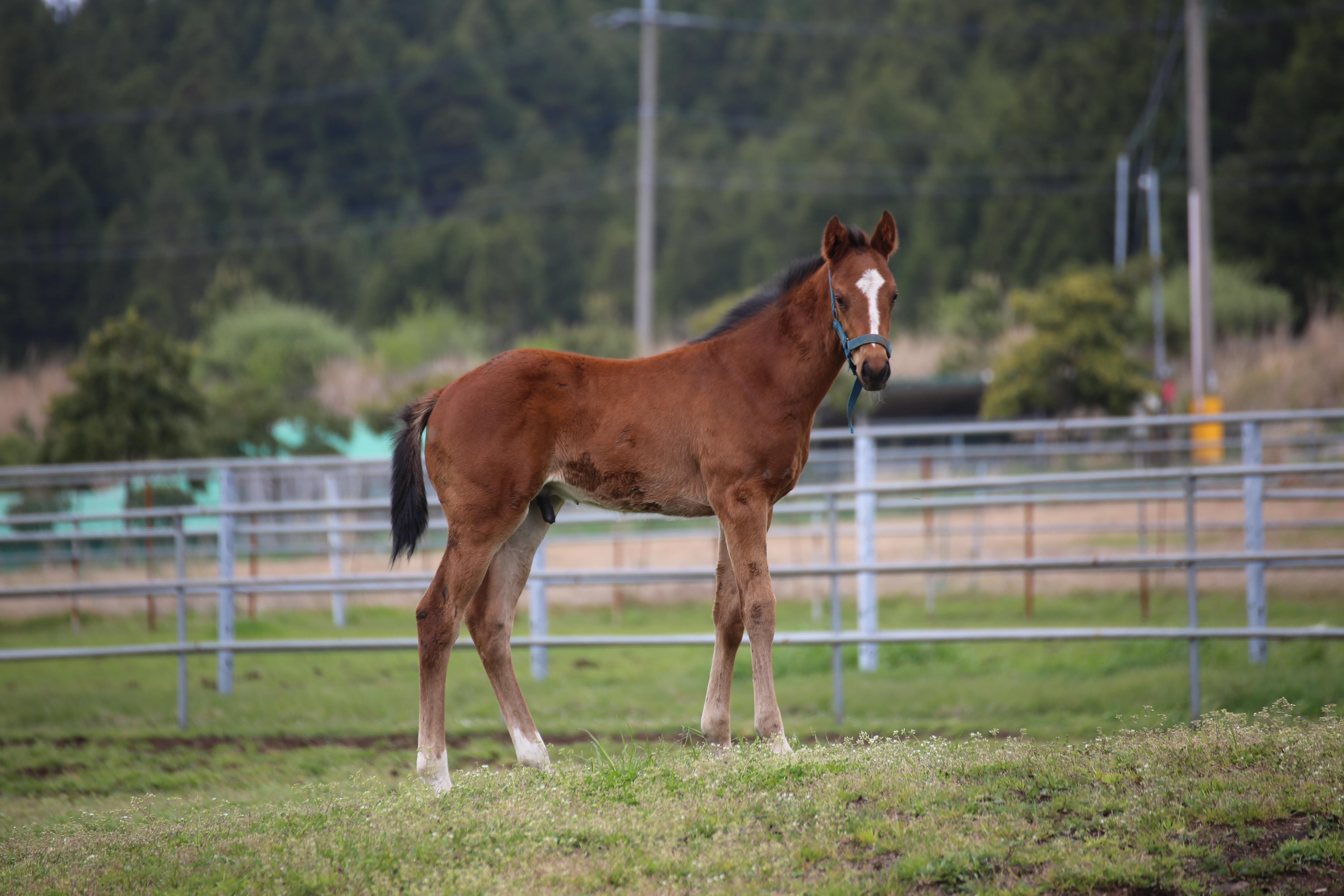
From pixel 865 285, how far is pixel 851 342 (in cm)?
24

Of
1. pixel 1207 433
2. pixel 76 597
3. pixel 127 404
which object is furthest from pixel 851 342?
pixel 127 404

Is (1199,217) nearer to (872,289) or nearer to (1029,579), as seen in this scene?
(1029,579)

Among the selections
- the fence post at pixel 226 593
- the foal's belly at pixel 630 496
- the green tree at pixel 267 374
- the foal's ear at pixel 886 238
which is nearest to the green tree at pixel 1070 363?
the green tree at pixel 267 374

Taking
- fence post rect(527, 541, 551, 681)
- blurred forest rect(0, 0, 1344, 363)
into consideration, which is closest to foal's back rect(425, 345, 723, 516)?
fence post rect(527, 541, 551, 681)

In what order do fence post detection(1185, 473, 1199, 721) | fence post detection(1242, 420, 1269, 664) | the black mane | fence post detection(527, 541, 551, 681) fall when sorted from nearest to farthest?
the black mane, fence post detection(1185, 473, 1199, 721), fence post detection(1242, 420, 1269, 664), fence post detection(527, 541, 551, 681)

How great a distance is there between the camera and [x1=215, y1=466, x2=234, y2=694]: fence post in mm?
7645

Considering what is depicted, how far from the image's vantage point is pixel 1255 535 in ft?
23.8

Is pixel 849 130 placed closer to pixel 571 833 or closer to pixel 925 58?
pixel 925 58

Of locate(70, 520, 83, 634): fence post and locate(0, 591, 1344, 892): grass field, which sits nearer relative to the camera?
locate(0, 591, 1344, 892): grass field

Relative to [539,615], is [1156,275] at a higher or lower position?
higher

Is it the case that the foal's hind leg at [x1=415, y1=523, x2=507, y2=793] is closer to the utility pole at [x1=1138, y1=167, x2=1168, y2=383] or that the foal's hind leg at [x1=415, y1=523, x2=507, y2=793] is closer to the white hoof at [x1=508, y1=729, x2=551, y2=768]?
the white hoof at [x1=508, y1=729, x2=551, y2=768]

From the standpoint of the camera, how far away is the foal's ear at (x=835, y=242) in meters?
4.37

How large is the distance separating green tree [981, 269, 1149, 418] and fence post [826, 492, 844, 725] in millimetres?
12057

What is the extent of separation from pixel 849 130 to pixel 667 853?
1872 inches
